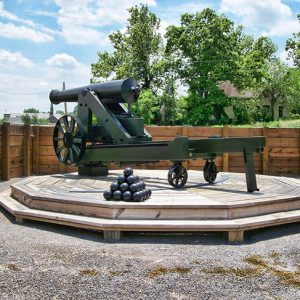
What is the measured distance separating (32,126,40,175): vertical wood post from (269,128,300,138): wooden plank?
633 centimetres

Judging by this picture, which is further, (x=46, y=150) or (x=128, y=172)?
(x=46, y=150)

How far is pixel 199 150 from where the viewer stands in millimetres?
6941

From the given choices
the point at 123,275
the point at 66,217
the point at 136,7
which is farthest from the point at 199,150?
the point at 136,7

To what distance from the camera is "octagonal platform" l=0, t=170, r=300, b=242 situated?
5.37 meters

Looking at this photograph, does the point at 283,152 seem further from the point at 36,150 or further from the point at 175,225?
the point at 175,225

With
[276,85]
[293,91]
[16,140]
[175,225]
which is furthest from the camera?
[276,85]

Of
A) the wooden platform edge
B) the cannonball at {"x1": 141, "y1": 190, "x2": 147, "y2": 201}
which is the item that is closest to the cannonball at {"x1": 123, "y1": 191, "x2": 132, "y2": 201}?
the cannonball at {"x1": 141, "y1": 190, "x2": 147, "y2": 201}

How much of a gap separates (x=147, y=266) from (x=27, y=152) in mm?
8494

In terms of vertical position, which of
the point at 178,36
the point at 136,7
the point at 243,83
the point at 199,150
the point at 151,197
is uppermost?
the point at 136,7

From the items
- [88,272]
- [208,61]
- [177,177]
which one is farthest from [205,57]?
[88,272]

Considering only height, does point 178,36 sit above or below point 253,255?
above

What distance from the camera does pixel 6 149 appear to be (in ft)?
36.5

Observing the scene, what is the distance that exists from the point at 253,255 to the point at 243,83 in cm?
3242

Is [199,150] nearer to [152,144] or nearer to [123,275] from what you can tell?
[152,144]
